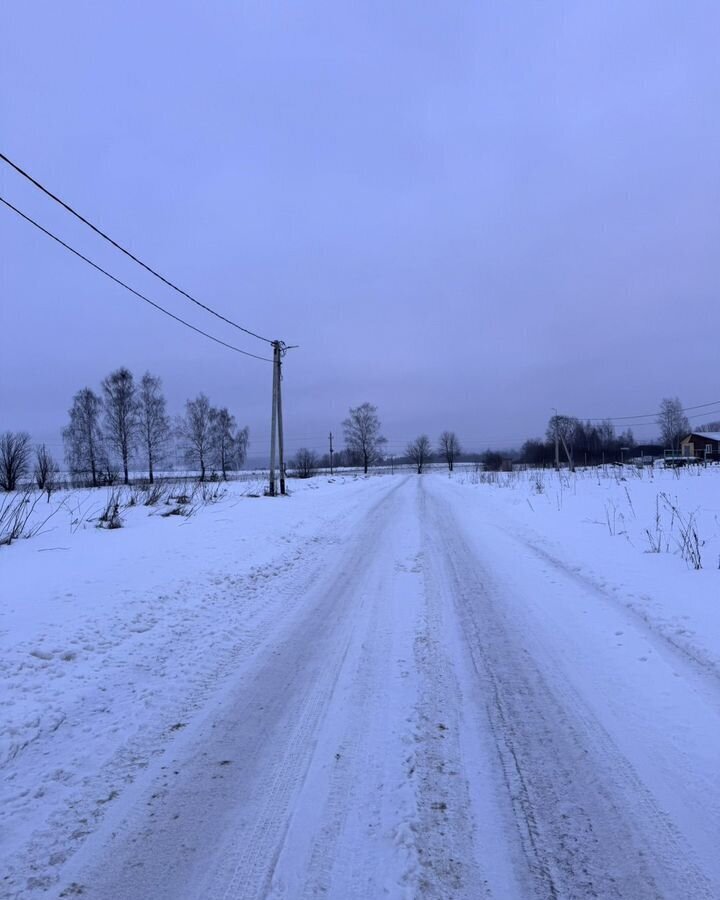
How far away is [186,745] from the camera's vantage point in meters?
3.15

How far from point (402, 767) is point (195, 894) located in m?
1.20

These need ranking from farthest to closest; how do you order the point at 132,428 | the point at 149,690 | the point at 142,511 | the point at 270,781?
the point at 132,428 < the point at 142,511 < the point at 149,690 < the point at 270,781

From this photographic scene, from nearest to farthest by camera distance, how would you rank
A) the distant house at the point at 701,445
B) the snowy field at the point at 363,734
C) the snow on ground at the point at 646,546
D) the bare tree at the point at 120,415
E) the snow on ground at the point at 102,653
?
the snowy field at the point at 363,734 < the snow on ground at the point at 102,653 < the snow on ground at the point at 646,546 < the bare tree at the point at 120,415 < the distant house at the point at 701,445

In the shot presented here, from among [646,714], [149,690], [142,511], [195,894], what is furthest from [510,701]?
[142,511]

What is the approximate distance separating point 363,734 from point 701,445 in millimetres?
87791

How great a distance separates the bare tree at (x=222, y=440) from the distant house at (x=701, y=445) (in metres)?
62.1

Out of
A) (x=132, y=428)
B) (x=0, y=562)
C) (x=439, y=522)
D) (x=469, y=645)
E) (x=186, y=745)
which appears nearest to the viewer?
(x=186, y=745)

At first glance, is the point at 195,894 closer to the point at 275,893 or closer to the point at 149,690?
the point at 275,893

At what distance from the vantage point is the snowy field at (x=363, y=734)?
7.18 ft

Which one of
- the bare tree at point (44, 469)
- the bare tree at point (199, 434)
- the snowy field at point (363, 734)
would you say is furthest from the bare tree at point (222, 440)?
the snowy field at point (363, 734)

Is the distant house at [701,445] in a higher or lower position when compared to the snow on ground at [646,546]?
higher

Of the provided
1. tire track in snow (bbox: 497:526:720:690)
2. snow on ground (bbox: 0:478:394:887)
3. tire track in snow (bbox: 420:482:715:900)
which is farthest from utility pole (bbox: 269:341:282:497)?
tire track in snow (bbox: 420:482:715:900)

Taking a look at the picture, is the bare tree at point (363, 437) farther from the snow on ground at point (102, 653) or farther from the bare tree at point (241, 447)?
the snow on ground at point (102, 653)

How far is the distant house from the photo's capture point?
71113 millimetres
